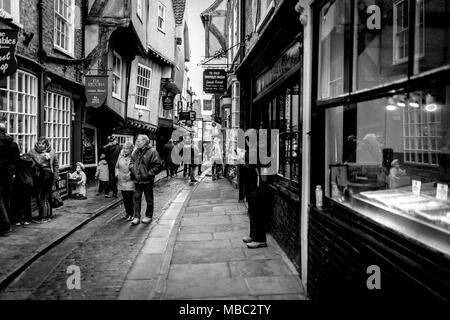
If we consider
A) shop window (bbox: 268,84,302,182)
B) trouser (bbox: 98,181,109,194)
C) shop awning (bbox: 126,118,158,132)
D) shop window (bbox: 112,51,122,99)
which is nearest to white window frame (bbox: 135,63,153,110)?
shop awning (bbox: 126,118,158,132)

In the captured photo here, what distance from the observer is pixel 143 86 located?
22.1 metres

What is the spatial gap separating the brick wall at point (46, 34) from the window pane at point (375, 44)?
316 inches

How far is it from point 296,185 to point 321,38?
7.11ft

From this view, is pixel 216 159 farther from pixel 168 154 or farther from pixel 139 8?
pixel 139 8

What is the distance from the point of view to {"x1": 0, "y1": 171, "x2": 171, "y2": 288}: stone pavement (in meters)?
5.83

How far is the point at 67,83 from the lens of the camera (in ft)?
41.1

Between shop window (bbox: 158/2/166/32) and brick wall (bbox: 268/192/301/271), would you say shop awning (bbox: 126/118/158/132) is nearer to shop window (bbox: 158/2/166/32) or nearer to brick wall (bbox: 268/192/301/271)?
shop window (bbox: 158/2/166/32)

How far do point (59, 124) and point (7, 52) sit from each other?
554 cm

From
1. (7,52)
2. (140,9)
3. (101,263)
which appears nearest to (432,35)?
(101,263)

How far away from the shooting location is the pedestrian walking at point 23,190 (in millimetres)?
8234

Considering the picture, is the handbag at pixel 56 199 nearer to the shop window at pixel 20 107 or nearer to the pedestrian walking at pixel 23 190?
the shop window at pixel 20 107

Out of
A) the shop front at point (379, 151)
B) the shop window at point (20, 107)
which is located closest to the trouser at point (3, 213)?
the shop window at point (20, 107)

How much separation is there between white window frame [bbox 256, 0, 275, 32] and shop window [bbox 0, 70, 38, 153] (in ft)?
18.2

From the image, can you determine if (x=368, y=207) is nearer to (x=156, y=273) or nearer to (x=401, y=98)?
(x=401, y=98)
